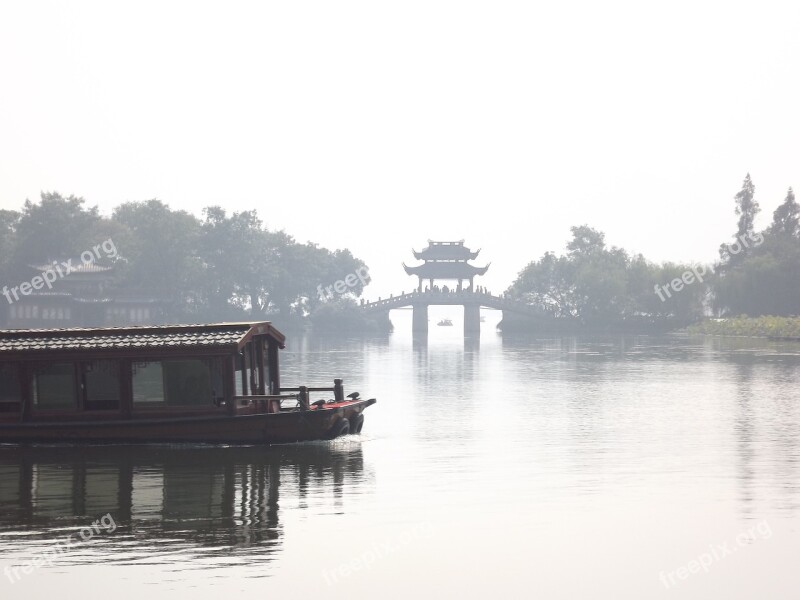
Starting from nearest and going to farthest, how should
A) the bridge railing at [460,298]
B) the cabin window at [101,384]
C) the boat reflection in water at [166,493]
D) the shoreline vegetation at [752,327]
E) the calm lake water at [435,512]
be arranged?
the calm lake water at [435,512] < the boat reflection in water at [166,493] < the cabin window at [101,384] < the shoreline vegetation at [752,327] < the bridge railing at [460,298]

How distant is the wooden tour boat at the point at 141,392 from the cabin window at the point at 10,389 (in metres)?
0.02

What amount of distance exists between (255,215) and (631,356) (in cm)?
3975

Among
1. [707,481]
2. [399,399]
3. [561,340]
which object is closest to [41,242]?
[561,340]

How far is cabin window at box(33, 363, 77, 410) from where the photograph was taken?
2011 cm

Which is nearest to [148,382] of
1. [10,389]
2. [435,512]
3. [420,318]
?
[10,389]

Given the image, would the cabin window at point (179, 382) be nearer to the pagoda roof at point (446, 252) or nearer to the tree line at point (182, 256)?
the tree line at point (182, 256)

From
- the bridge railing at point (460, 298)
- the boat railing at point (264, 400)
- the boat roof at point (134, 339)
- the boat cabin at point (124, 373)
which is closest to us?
the boat roof at point (134, 339)

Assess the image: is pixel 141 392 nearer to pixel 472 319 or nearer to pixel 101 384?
pixel 101 384

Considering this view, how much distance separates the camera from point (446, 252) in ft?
323

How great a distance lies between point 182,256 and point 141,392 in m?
64.9

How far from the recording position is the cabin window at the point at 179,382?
19.9m

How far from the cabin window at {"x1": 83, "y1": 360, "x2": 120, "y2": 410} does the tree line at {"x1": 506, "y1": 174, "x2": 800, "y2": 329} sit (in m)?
66.0

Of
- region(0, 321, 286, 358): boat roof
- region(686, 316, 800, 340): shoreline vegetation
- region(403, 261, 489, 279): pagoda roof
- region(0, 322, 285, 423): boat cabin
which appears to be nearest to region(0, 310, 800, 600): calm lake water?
region(0, 322, 285, 423): boat cabin

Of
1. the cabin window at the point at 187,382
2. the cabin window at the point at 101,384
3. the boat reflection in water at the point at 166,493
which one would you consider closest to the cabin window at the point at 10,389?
the boat reflection in water at the point at 166,493
